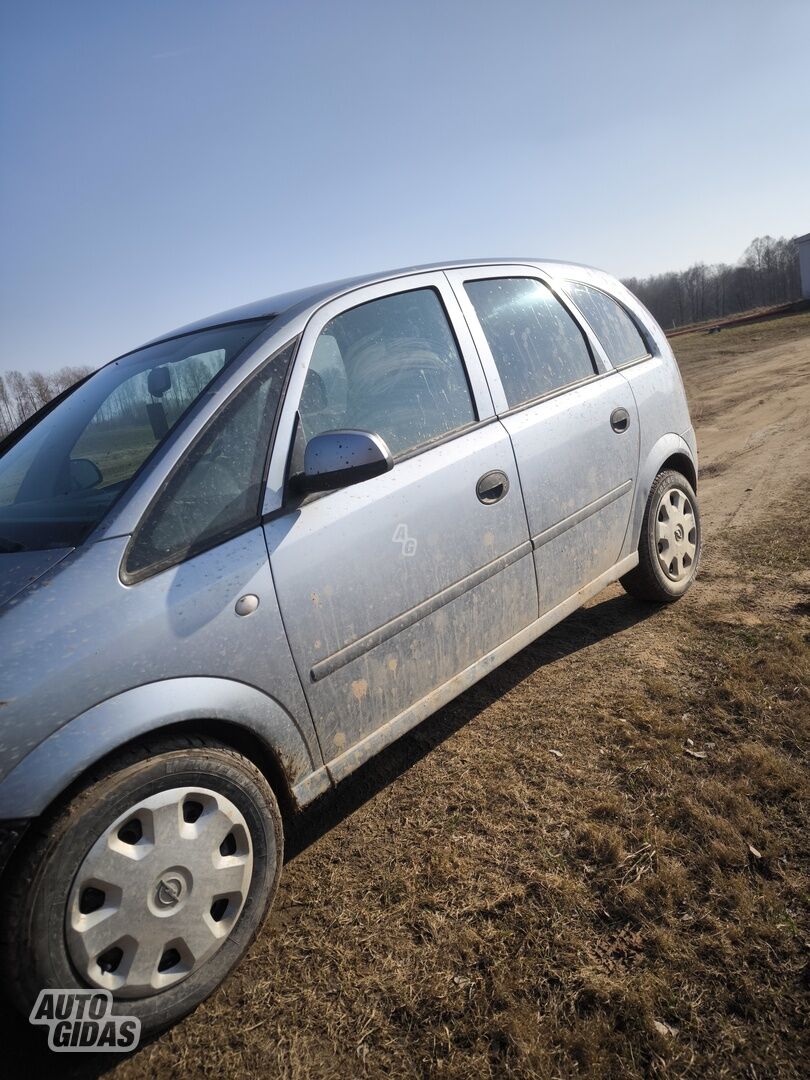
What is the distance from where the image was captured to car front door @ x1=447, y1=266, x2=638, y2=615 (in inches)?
117

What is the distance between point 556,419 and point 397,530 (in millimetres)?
1125

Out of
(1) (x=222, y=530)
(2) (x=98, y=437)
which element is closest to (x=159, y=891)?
(1) (x=222, y=530)

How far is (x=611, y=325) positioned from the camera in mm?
3760

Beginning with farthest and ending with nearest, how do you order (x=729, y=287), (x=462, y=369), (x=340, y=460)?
(x=729, y=287)
(x=462, y=369)
(x=340, y=460)

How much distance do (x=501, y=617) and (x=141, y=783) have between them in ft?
5.15

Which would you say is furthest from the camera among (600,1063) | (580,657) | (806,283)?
(806,283)

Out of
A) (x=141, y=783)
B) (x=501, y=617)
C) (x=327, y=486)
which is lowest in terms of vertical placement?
(x=501, y=617)

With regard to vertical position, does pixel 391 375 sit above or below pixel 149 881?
above

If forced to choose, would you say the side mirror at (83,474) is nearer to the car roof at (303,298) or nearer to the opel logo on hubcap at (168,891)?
the car roof at (303,298)

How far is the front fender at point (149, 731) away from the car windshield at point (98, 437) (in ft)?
1.71

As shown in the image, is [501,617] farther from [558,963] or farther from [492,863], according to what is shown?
[558,963]

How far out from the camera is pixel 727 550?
188 inches

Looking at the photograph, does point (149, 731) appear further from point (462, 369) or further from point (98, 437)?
point (462, 369)

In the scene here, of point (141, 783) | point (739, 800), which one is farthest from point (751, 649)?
point (141, 783)
